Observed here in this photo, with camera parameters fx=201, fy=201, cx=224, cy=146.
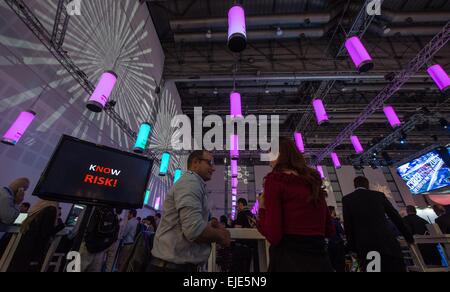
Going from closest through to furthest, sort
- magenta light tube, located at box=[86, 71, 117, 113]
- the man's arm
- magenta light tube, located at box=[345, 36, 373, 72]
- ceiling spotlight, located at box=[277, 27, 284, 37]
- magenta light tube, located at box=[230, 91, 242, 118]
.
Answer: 1. the man's arm
2. magenta light tube, located at box=[86, 71, 117, 113]
3. magenta light tube, located at box=[345, 36, 373, 72]
4. magenta light tube, located at box=[230, 91, 242, 118]
5. ceiling spotlight, located at box=[277, 27, 284, 37]

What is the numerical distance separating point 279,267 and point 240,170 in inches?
581

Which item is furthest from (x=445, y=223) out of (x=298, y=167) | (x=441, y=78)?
(x=298, y=167)

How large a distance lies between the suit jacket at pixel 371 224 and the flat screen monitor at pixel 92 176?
1961 mm

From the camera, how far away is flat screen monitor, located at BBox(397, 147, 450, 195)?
21.1ft

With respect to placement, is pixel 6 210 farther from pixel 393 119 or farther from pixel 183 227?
pixel 393 119

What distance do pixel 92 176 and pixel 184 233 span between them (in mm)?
729

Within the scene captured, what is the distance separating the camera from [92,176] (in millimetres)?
1285

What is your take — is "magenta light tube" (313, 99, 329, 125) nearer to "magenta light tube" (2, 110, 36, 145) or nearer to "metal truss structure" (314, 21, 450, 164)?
"metal truss structure" (314, 21, 450, 164)

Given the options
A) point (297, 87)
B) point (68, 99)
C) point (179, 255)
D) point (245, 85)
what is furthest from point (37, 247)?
point (297, 87)

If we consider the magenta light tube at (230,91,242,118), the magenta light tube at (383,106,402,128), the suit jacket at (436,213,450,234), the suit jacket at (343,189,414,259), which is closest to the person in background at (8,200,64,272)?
the suit jacket at (343,189,414,259)

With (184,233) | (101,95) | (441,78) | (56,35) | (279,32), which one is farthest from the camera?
(279,32)

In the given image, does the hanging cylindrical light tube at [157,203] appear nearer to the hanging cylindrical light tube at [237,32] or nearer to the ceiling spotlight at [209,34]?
the ceiling spotlight at [209,34]

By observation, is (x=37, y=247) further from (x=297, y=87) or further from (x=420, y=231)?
(x=297, y=87)

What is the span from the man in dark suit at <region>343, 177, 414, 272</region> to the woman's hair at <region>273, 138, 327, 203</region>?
3.60 ft
